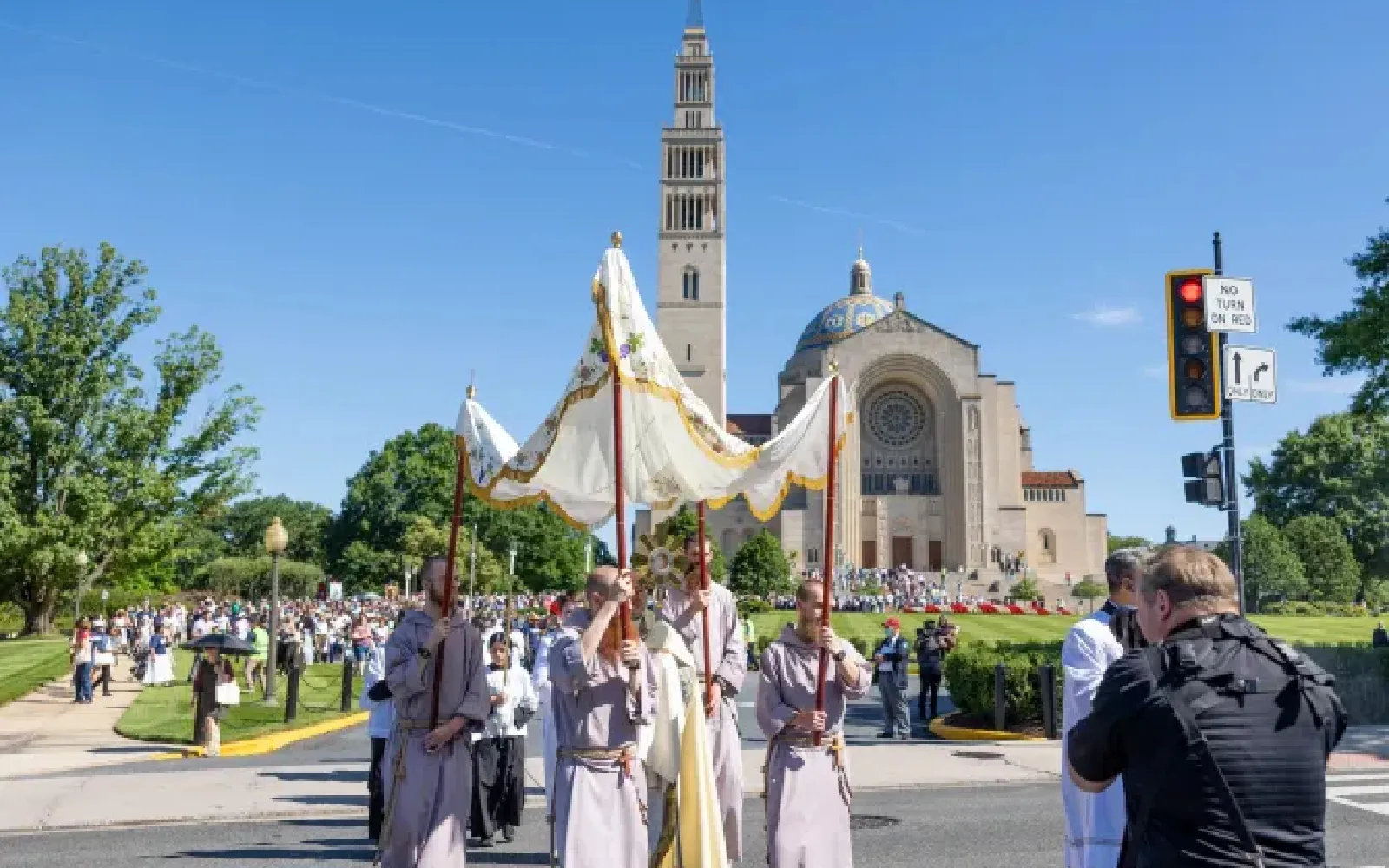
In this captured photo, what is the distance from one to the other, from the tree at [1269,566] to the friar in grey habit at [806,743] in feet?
223

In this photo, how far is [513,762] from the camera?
10133 millimetres

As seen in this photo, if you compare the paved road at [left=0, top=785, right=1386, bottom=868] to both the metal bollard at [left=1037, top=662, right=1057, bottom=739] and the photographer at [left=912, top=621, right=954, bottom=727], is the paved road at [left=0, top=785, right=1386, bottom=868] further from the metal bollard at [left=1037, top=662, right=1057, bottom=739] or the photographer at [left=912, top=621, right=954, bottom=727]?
the photographer at [left=912, top=621, right=954, bottom=727]

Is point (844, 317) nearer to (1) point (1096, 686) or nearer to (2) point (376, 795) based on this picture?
(2) point (376, 795)

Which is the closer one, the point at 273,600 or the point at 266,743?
the point at 266,743

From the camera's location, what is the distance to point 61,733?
1898 cm

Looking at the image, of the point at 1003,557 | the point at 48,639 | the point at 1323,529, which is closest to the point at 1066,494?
the point at 1003,557

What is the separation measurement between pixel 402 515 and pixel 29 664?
43.1 m

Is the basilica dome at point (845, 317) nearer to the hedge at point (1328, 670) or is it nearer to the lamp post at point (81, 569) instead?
the lamp post at point (81, 569)

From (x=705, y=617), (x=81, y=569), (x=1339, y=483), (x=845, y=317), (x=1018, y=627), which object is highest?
(x=845, y=317)

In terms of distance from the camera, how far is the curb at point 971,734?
1708 cm

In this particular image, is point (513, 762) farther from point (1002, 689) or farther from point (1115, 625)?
point (1002, 689)

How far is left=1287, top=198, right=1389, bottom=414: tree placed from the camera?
72.1ft

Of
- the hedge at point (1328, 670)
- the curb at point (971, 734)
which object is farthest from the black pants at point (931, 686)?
the curb at point (971, 734)

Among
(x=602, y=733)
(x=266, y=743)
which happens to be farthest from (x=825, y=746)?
(x=266, y=743)
